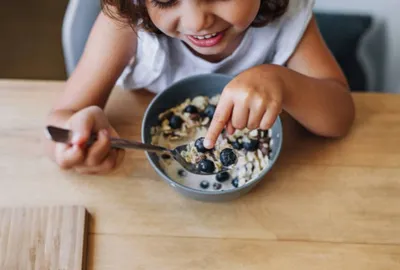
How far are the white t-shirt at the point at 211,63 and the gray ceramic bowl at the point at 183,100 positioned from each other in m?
0.09

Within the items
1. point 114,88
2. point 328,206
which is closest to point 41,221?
point 114,88

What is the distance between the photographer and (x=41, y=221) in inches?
31.7

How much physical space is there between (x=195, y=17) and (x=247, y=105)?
13cm

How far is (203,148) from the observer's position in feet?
2.67

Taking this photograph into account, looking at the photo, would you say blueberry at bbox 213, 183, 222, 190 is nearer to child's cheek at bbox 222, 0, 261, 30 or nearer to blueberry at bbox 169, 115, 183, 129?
blueberry at bbox 169, 115, 183, 129

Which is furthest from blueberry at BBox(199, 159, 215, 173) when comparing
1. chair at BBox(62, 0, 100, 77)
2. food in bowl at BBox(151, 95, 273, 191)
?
chair at BBox(62, 0, 100, 77)

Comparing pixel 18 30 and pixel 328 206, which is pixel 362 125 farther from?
pixel 18 30

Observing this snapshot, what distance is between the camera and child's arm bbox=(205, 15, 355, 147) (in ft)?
2.49

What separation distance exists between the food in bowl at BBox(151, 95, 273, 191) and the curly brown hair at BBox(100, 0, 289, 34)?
14 cm

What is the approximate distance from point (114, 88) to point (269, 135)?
0.88 feet

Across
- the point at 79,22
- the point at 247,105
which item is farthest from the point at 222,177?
the point at 79,22

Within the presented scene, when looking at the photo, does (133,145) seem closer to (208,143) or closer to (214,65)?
(208,143)

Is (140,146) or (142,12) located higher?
(142,12)

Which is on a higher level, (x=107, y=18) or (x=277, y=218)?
(x=107, y=18)
